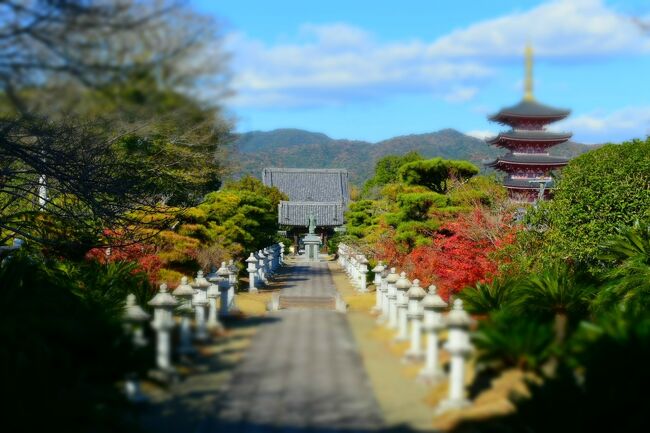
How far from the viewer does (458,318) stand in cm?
381

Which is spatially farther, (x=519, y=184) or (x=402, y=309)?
(x=519, y=184)

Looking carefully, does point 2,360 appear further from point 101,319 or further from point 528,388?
point 528,388

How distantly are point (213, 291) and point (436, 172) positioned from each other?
73.8 ft

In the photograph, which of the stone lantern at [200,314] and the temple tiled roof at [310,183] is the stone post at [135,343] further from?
the temple tiled roof at [310,183]

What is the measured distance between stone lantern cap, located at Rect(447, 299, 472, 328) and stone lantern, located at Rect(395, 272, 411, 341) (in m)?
0.36

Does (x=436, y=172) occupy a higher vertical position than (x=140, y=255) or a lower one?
higher

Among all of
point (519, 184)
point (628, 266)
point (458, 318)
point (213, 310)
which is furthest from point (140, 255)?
point (519, 184)

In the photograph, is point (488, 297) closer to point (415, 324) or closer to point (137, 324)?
point (415, 324)

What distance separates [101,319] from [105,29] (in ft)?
9.62

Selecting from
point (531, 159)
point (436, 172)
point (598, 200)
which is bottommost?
point (598, 200)

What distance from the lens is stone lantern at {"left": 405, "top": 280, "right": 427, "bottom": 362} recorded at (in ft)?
12.9

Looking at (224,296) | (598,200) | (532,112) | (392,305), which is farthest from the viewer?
(532,112)

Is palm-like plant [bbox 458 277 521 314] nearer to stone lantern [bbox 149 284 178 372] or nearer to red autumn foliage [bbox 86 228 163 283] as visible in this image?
stone lantern [bbox 149 284 178 372]

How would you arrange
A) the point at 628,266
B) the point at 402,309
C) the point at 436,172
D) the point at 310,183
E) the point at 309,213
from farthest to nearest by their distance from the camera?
the point at 310,183
the point at 309,213
the point at 436,172
the point at 628,266
the point at 402,309
